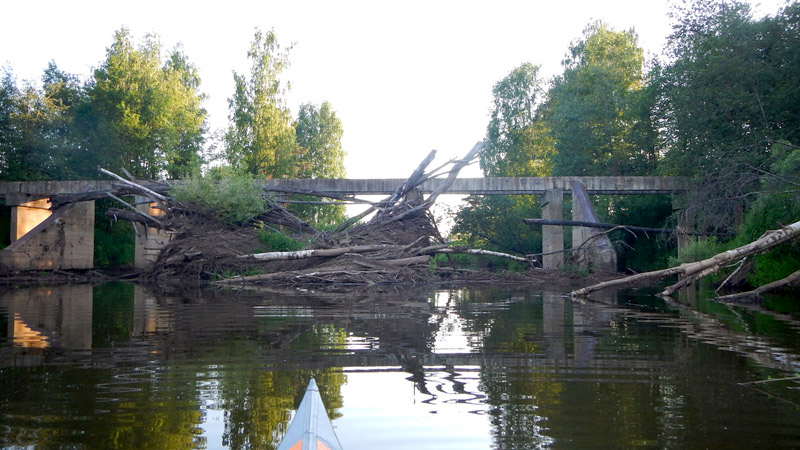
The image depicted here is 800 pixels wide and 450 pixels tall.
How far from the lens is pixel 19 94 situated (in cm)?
3959

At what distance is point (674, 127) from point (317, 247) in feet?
61.5

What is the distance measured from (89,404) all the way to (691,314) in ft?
29.5

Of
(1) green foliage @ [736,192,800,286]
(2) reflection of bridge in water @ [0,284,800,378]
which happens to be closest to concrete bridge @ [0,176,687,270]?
(1) green foliage @ [736,192,800,286]

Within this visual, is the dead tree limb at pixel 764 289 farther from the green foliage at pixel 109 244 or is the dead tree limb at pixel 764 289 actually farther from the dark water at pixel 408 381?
the green foliage at pixel 109 244

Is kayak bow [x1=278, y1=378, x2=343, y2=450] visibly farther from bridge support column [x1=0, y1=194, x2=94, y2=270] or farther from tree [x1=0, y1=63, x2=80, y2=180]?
tree [x1=0, y1=63, x2=80, y2=180]

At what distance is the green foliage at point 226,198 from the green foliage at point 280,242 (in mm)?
1307

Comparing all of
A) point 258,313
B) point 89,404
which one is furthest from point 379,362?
point 258,313

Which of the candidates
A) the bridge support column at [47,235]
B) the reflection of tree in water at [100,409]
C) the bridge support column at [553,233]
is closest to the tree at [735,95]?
the bridge support column at [553,233]

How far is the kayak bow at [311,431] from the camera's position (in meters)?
2.15

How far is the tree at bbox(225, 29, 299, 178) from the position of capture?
45.5 m

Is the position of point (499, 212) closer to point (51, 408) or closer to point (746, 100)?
point (746, 100)

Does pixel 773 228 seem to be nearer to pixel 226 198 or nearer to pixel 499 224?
pixel 226 198

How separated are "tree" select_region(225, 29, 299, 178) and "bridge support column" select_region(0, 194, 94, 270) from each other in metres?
13.5

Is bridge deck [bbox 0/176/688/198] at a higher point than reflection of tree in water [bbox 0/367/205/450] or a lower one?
higher
